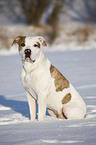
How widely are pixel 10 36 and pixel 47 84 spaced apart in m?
15.1

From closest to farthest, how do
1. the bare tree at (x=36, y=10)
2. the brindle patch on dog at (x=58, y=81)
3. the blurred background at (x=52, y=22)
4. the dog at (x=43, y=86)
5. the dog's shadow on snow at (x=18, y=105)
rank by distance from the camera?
1. the dog at (x=43, y=86)
2. the brindle patch on dog at (x=58, y=81)
3. the dog's shadow on snow at (x=18, y=105)
4. the blurred background at (x=52, y=22)
5. the bare tree at (x=36, y=10)

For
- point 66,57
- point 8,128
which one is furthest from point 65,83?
point 66,57

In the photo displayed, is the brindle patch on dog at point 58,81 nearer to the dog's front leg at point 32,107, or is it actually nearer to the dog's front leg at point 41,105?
the dog's front leg at point 41,105

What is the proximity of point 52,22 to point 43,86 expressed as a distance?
17.8 meters

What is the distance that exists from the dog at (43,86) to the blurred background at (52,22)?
1381cm

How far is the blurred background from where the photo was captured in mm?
20016

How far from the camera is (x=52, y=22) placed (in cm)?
2248

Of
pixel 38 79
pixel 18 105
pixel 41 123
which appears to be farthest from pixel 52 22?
pixel 41 123

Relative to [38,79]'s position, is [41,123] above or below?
below

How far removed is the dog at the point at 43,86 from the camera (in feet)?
16.4

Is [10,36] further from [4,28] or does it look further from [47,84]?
[47,84]

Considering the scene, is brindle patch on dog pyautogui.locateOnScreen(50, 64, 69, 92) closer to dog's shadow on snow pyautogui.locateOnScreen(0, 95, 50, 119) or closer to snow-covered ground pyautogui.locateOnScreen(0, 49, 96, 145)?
snow-covered ground pyautogui.locateOnScreen(0, 49, 96, 145)

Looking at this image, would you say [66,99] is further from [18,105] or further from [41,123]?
[18,105]

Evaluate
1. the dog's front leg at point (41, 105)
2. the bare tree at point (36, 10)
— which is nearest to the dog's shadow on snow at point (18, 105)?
the dog's front leg at point (41, 105)
